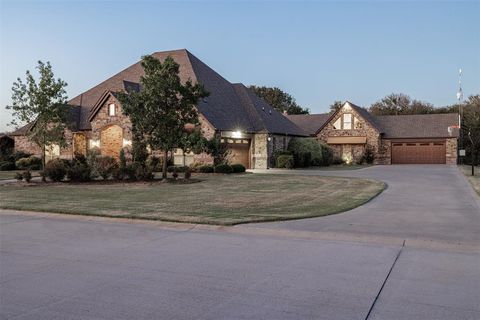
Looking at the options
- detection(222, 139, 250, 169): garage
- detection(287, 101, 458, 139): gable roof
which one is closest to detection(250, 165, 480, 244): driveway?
detection(222, 139, 250, 169): garage

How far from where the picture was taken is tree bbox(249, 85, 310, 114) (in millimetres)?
73625

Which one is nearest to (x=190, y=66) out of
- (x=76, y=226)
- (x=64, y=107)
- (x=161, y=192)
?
(x=64, y=107)

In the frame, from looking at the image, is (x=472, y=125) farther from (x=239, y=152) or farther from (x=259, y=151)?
(x=239, y=152)

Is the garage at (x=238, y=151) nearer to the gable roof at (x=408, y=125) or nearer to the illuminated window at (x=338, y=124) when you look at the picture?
the gable roof at (x=408, y=125)

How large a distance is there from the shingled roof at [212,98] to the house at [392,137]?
8.85 metres

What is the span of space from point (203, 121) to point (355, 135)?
74.1 feet

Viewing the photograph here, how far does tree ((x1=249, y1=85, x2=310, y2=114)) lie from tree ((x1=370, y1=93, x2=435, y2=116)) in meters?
12.9

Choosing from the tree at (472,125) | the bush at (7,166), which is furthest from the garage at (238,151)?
the tree at (472,125)

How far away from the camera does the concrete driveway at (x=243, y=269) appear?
4820 mm

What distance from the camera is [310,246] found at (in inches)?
312

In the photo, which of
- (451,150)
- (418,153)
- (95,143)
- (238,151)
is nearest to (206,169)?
(238,151)

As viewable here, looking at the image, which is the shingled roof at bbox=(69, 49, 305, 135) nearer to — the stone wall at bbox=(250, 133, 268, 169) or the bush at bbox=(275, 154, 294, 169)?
the stone wall at bbox=(250, 133, 268, 169)

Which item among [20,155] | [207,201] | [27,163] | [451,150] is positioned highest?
[451,150]

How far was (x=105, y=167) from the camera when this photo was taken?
909 inches
